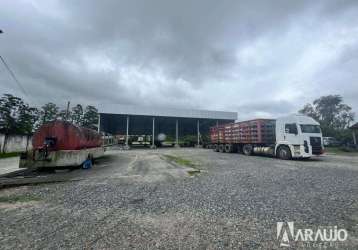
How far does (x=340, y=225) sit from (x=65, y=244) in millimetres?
4681

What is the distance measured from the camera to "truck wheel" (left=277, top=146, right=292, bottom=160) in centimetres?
1228

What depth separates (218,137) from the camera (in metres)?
21.4

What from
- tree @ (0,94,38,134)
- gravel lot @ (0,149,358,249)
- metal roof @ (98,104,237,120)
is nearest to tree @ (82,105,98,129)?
tree @ (0,94,38,134)

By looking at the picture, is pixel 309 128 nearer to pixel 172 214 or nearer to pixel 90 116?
pixel 172 214

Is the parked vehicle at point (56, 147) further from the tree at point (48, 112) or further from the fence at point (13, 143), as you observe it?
the tree at point (48, 112)

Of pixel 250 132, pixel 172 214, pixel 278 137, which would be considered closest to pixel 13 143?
pixel 172 214

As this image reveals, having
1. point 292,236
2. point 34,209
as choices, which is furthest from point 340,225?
point 34,209

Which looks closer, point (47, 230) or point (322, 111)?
point (47, 230)

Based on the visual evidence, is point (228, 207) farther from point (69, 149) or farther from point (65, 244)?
point (69, 149)

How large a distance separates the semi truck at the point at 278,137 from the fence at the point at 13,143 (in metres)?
24.5

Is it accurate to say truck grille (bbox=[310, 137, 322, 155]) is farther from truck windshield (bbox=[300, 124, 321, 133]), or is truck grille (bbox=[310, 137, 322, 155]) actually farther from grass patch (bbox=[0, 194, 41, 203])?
grass patch (bbox=[0, 194, 41, 203])

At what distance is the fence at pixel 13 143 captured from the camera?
706 inches

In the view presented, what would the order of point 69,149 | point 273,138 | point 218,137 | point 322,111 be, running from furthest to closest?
point 322,111, point 218,137, point 273,138, point 69,149

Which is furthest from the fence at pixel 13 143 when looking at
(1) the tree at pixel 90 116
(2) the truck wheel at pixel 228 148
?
(1) the tree at pixel 90 116
